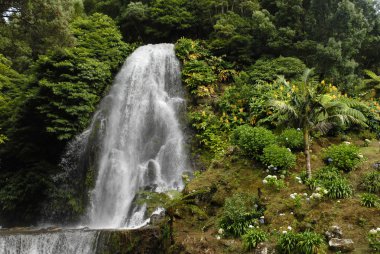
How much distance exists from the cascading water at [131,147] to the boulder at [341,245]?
24.7 ft

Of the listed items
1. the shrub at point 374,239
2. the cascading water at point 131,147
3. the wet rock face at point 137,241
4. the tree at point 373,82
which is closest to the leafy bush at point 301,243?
the shrub at point 374,239

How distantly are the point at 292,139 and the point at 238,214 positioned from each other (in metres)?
3.79

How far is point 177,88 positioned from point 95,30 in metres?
7.98

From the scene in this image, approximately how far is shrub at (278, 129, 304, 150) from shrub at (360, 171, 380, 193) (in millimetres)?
2470

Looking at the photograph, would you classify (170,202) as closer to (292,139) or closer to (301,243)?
(301,243)

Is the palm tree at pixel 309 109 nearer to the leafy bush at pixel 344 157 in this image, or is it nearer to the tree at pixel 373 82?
the leafy bush at pixel 344 157

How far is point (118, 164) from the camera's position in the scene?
1619cm

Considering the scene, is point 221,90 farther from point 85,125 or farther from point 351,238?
point 351,238

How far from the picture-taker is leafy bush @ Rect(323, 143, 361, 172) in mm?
10391

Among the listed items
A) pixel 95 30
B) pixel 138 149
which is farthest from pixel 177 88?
pixel 95 30

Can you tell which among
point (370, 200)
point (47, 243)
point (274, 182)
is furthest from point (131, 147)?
point (370, 200)

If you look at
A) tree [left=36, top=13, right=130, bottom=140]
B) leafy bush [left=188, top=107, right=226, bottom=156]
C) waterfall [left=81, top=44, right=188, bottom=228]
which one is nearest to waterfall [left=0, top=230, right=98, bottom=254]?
waterfall [left=81, top=44, right=188, bottom=228]

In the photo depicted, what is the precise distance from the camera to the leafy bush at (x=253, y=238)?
834 centimetres

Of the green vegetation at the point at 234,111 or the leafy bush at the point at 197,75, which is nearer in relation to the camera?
the green vegetation at the point at 234,111
